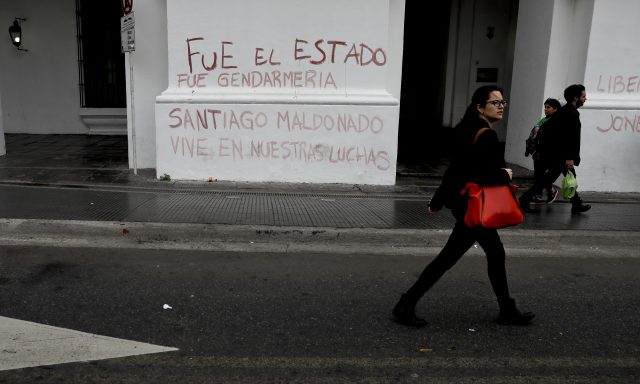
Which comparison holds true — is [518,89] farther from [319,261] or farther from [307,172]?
[319,261]

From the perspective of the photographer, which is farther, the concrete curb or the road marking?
the concrete curb

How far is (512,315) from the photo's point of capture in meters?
3.90

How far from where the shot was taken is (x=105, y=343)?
11.4 feet

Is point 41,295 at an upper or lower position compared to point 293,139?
lower

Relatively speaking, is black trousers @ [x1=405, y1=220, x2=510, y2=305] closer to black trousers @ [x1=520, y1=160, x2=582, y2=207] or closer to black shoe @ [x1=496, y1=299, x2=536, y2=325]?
black shoe @ [x1=496, y1=299, x2=536, y2=325]

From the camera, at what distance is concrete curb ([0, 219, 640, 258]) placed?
5.70 meters

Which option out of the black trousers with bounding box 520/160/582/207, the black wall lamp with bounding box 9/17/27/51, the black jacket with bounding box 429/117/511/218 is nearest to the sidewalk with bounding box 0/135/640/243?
the black trousers with bounding box 520/160/582/207

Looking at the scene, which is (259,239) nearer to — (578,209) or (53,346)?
(53,346)

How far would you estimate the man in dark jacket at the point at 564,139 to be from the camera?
22.3ft

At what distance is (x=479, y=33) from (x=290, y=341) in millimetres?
11948

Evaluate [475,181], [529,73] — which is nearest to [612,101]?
[529,73]

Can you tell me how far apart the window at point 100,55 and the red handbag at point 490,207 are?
41.3ft

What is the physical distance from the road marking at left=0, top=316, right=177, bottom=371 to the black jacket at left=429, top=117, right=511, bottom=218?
2093 millimetres

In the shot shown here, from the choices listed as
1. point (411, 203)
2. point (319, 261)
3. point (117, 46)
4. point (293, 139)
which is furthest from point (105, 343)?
point (117, 46)
